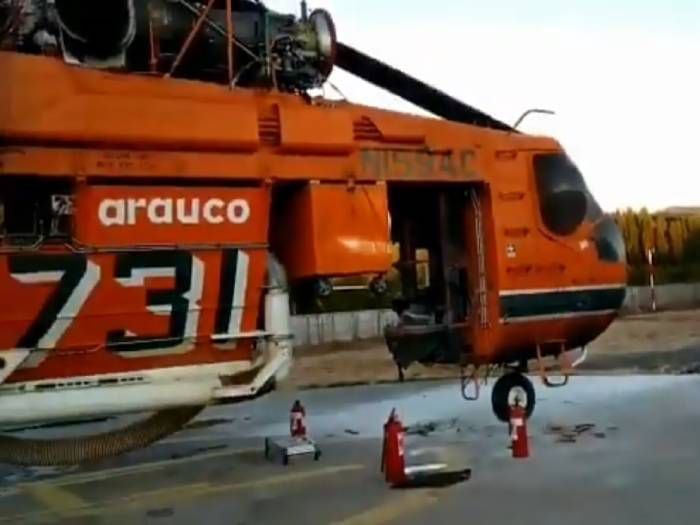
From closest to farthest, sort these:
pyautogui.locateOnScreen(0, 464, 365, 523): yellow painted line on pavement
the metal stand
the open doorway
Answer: pyautogui.locateOnScreen(0, 464, 365, 523): yellow painted line on pavement < the metal stand < the open doorway

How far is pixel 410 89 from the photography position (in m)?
9.95

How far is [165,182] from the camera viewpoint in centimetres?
729

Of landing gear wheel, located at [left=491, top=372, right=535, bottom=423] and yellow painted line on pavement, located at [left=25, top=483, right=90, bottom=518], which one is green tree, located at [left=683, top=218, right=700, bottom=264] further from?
yellow painted line on pavement, located at [left=25, top=483, right=90, bottom=518]

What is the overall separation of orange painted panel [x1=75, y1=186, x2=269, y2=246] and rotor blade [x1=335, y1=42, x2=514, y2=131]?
2.47m

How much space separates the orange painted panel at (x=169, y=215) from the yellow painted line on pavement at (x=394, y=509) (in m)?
2.12

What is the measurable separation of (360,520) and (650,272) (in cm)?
3766

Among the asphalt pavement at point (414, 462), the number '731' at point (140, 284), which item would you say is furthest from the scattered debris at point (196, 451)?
the number '731' at point (140, 284)

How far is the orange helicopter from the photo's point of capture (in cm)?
691

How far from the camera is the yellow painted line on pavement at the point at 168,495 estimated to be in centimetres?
759

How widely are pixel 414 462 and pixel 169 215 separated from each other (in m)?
3.25

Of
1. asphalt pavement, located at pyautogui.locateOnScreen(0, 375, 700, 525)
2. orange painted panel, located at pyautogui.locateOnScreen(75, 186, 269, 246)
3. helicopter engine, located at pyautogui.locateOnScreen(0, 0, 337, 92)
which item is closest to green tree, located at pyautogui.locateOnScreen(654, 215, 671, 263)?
asphalt pavement, located at pyautogui.locateOnScreen(0, 375, 700, 525)

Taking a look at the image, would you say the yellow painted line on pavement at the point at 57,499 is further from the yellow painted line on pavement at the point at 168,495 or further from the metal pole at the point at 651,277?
the metal pole at the point at 651,277

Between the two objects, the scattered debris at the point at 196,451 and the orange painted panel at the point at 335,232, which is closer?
the orange painted panel at the point at 335,232

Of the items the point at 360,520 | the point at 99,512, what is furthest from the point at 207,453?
the point at 360,520
